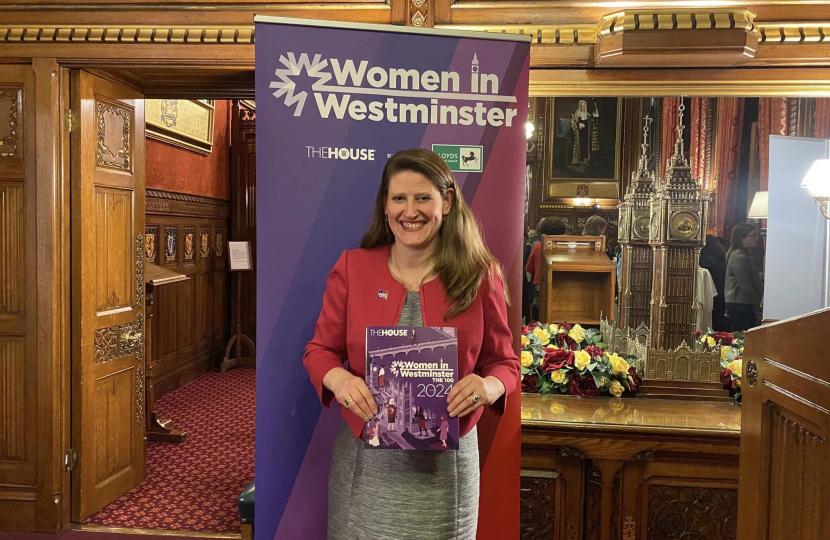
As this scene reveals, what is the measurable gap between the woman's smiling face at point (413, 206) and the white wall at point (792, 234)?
109 inches

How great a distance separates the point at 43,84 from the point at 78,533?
2.30 metres

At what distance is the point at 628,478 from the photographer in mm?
2627

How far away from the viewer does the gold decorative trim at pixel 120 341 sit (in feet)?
11.2

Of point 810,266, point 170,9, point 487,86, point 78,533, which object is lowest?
point 78,533

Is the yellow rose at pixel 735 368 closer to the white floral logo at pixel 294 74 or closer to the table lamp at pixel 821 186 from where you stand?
the table lamp at pixel 821 186

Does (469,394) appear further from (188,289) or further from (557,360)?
(188,289)

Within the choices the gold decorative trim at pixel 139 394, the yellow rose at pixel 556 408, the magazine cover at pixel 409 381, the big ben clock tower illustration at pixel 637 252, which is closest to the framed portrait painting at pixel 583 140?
the big ben clock tower illustration at pixel 637 252

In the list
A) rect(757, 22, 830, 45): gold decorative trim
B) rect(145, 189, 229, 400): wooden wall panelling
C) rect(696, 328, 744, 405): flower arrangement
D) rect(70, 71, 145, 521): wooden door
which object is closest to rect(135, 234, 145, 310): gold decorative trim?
rect(70, 71, 145, 521): wooden door

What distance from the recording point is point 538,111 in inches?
144

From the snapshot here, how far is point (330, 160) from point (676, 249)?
2167 mm

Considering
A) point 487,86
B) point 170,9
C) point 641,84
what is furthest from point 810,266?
point 170,9

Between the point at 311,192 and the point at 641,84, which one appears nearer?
the point at 311,192

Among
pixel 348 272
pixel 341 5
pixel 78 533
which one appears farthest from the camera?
pixel 78 533

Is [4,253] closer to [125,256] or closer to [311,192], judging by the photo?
[125,256]
